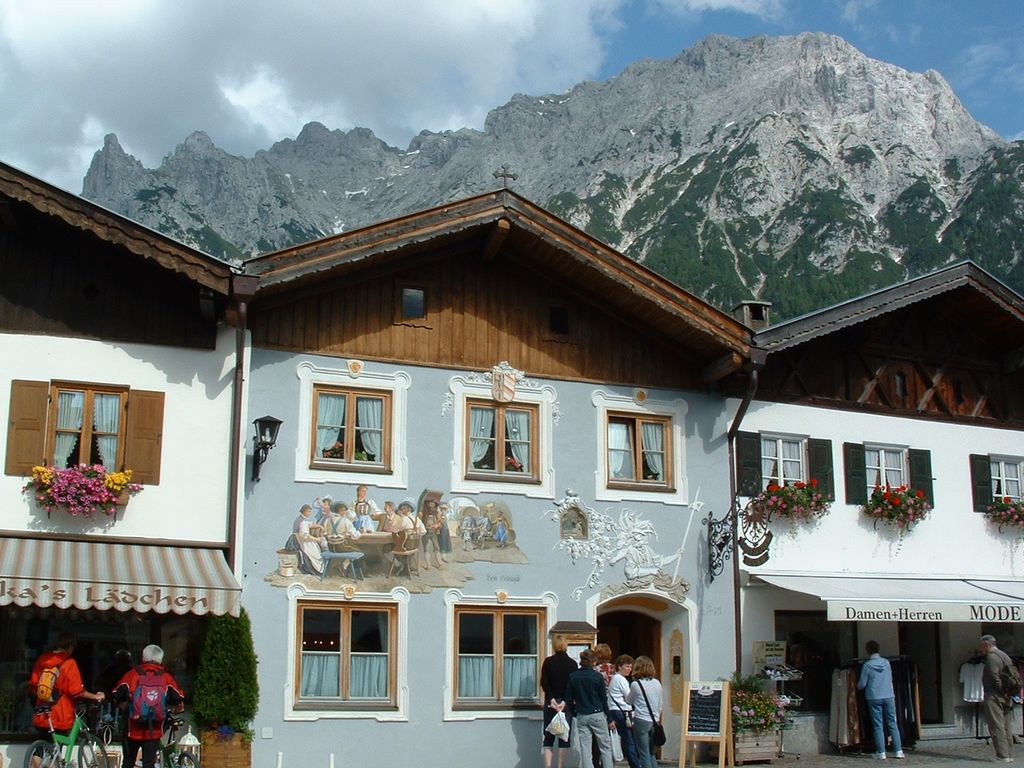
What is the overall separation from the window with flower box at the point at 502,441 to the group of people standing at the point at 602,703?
290cm

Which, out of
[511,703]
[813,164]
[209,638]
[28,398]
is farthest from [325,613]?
[813,164]

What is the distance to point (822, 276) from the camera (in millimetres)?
112125

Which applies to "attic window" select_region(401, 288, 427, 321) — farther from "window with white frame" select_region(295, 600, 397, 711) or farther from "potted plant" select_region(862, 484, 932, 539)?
"potted plant" select_region(862, 484, 932, 539)

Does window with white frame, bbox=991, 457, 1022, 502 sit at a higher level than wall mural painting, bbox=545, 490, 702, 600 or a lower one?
higher

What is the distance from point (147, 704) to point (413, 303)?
7.05 metres

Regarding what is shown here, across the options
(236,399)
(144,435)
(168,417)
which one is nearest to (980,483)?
(236,399)

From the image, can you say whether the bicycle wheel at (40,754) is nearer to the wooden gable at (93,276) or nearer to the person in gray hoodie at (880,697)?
the wooden gable at (93,276)

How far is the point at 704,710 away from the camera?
16625 millimetres

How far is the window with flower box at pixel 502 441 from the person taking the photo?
1741cm

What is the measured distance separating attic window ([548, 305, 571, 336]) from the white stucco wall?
15.9 feet

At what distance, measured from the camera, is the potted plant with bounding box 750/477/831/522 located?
61.8ft

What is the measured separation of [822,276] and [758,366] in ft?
319

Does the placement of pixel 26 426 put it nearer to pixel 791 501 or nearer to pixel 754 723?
pixel 754 723

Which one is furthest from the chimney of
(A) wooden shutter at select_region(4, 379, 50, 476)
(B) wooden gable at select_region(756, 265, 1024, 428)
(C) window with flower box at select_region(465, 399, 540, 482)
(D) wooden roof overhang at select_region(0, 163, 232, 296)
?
(A) wooden shutter at select_region(4, 379, 50, 476)
